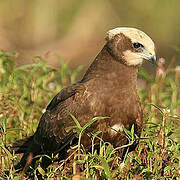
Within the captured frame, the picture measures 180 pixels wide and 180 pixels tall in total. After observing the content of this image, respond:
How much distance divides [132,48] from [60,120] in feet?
2.77

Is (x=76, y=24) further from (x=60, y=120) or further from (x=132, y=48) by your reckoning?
(x=60, y=120)

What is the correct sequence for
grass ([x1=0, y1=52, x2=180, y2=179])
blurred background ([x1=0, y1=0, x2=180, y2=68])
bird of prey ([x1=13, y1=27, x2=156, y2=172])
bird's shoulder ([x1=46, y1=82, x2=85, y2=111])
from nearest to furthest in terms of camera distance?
grass ([x1=0, y1=52, x2=180, y2=179])
bird of prey ([x1=13, y1=27, x2=156, y2=172])
bird's shoulder ([x1=46, y1=82, x2=85, y2=111])
blurred background ([x1=0, y1=0, x2=180, y2=68])

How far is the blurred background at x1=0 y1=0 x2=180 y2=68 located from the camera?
10.4 metres

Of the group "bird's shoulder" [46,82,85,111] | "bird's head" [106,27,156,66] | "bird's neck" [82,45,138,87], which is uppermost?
"bird's head" [106,27,156,66]

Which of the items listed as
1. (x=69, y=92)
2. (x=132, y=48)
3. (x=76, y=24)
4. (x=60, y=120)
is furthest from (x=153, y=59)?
(x=76, y=24)

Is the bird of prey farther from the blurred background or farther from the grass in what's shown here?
the blurred background

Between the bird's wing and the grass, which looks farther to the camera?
the bird's wing

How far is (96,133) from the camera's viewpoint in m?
3.63

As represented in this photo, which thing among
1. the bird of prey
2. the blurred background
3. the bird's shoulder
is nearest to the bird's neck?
the bird of prey

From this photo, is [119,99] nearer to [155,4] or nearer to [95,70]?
[95,70]

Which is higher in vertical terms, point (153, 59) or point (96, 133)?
point (153, 59)

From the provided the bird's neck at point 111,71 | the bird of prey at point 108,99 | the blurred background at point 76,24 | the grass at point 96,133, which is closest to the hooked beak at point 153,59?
the bird of prey at point 108,99

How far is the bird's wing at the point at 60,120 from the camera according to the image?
4098 millimetres

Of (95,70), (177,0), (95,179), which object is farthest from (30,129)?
(177,0)
